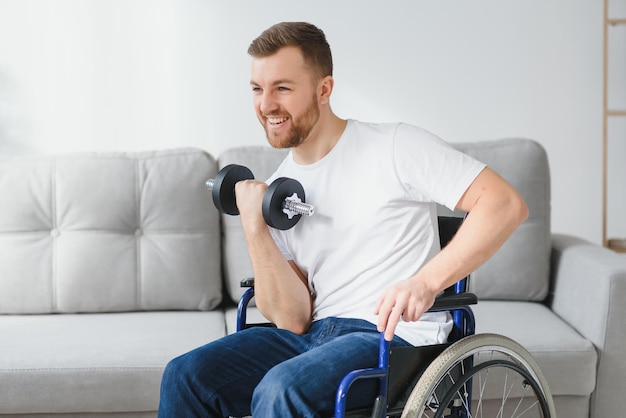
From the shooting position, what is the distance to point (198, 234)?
101 inches

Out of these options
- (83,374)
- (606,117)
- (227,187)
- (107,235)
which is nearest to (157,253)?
(107,235)

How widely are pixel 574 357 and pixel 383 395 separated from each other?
Answer: 850 mm

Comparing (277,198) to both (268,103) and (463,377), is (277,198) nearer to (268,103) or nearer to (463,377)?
(268,103)

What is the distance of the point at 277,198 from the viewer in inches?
63.0

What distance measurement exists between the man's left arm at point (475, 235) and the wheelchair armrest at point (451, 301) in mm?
44

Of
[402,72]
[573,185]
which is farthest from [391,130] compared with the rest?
[573,185]

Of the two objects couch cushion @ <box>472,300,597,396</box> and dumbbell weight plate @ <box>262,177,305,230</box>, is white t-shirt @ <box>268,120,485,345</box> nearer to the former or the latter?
dumbbell weight plate @ <box>262,177,305,230</box>

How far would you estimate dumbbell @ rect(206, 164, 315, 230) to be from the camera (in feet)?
5.22

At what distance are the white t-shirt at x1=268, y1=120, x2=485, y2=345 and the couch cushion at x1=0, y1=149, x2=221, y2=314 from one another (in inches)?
35.3

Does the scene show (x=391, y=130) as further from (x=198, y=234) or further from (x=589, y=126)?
(x=589, y=126)

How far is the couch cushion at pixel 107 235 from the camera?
2.50 metres

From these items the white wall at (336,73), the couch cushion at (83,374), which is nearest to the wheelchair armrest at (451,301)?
the couch cushion at (83,374)

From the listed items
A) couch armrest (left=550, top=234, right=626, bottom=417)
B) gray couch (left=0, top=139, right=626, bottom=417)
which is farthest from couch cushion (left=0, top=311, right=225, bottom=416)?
couch armrest (left=550, top=234, right=626, bottom=417)

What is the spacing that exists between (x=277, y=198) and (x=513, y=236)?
1.17 metres
